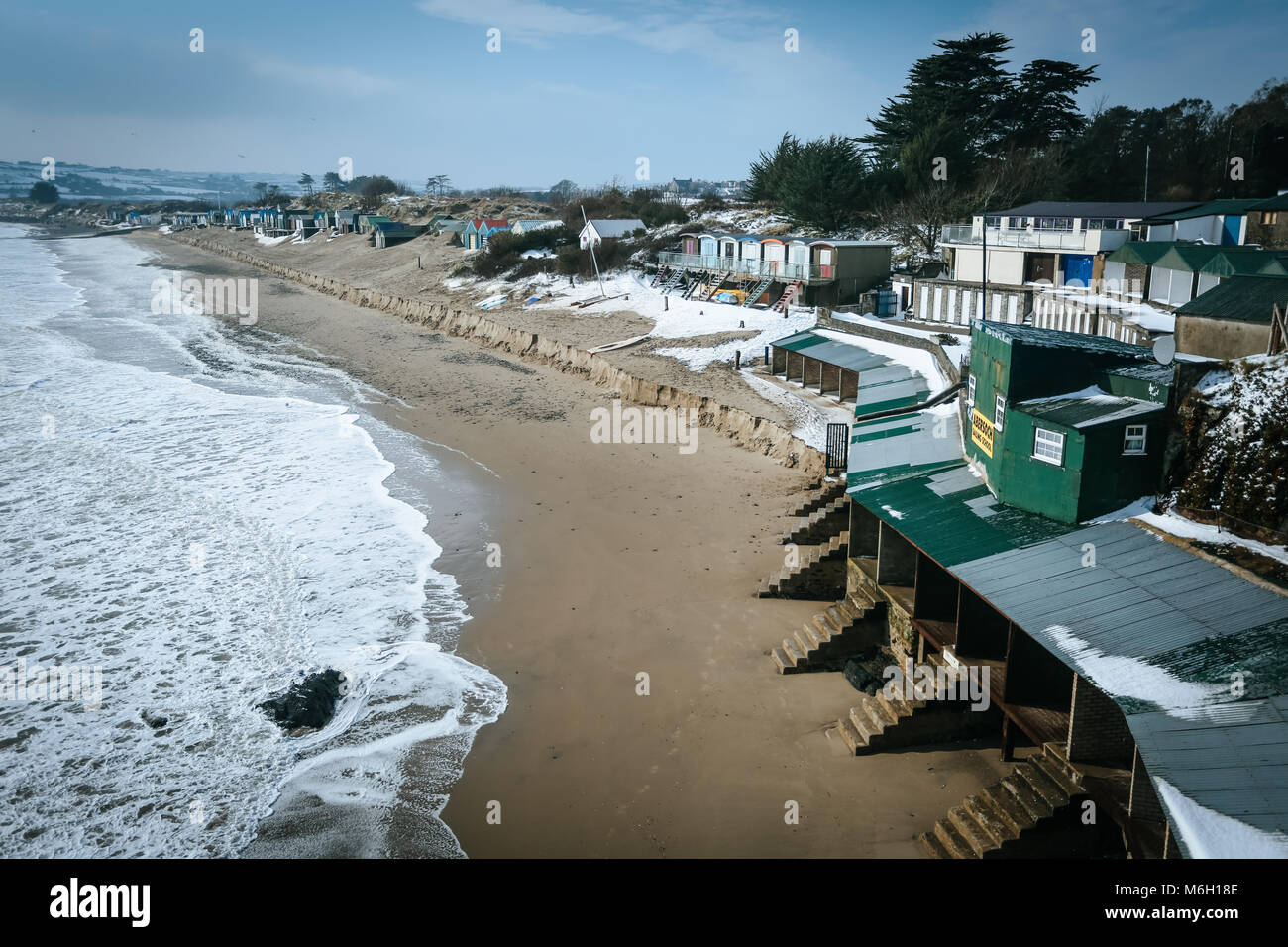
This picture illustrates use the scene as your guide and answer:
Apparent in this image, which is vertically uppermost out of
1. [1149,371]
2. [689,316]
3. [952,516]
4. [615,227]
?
[615,227]

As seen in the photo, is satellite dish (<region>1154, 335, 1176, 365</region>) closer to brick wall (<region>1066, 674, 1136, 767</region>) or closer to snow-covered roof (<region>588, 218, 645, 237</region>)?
brick wall (<region>1066, 674, 1136, 767</region>)

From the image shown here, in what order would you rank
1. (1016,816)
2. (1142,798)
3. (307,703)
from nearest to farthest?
1. (1142,798)
2. (1016,816)
3. (307,703)

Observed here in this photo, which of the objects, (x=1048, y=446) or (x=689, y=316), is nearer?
(x=1048, y=446)

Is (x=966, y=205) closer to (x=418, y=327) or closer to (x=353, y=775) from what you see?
(x=418, y=327)

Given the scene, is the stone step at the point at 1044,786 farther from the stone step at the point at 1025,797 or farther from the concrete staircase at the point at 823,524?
the concrete staircase at the point at 823,524

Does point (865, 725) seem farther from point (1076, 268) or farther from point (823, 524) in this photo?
point (1076, 268)

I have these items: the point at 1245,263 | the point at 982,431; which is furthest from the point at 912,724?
the point at 1245,263
